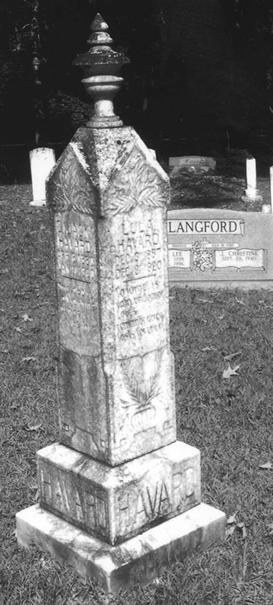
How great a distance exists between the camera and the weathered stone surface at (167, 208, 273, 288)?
9.77 meters

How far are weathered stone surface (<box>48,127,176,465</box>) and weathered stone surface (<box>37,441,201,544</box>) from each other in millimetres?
81

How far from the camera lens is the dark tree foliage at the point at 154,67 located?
823 inches

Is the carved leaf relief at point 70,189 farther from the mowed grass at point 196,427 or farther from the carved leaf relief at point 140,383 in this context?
the carved leaf relief at point 140,383

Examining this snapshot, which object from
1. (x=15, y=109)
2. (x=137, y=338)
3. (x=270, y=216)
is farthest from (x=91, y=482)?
(x=15, y=109)

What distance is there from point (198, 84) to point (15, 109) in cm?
483

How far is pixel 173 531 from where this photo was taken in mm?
4492

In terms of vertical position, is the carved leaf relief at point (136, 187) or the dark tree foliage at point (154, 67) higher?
the dark tree foliage at point (154, 67)

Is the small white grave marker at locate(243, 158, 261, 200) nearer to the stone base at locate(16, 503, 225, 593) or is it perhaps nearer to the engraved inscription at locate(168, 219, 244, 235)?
the engraved inscription at locate(168, 219, 244, 235)

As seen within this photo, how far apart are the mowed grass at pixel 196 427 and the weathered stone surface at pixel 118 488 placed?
27 cm

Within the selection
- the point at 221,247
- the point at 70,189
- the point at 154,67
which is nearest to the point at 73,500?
the point at 70,189

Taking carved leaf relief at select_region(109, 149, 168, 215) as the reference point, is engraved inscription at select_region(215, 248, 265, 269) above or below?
below

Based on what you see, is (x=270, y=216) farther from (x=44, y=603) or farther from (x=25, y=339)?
(x=44, y=603)

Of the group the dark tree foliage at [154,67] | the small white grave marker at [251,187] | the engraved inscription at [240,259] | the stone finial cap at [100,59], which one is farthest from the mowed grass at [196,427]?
the dark tree foliage at [154,67]

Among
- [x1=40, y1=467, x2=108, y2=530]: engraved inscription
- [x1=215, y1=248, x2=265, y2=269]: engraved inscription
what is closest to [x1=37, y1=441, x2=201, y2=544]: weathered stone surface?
[x1=40, y1=467, x2=108, y2=530]: engraved inscription
